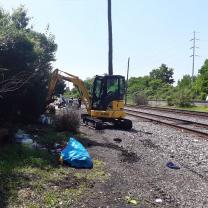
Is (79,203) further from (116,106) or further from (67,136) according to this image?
(116,106)

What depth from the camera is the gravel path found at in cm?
770

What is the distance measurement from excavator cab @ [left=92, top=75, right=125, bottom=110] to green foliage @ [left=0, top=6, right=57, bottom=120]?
256 cm

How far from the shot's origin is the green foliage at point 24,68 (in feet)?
50.2

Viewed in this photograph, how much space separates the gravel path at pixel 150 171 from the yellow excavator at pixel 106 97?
11.1 ft

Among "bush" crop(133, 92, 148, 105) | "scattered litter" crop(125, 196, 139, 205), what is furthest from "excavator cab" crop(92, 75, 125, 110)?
"bush" crop(133, 92, 148, 105)

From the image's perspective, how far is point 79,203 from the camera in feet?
23.9

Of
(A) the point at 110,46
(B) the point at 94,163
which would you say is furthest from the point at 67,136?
(A) the point at 110,46

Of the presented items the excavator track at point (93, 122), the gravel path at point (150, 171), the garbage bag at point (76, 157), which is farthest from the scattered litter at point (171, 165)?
the excavator track at point (93, 122)

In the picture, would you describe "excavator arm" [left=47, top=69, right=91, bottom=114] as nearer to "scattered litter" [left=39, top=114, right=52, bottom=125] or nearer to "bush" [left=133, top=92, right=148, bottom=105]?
"scattered litter" [left=39, top=114, right=52, bottom=125]

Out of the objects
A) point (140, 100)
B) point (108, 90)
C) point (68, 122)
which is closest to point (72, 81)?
point (108, 90)

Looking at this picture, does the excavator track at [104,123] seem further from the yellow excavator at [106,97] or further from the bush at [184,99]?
the bush at [184,99]

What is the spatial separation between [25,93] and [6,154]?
7.08 m

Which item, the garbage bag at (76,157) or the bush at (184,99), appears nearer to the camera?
the garbage bag at (76,157)

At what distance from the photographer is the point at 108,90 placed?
20797 millimetres
